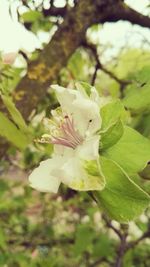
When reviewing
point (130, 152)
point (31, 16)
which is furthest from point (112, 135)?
point (31, 16)

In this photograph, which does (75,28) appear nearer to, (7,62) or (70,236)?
(7,62)

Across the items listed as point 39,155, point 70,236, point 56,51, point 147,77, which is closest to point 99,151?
point 147,77

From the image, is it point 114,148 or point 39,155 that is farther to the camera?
point 39,155

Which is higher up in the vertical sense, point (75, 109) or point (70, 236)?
point (75, 109)

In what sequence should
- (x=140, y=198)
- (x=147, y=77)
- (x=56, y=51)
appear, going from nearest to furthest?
(x=140, y=198), (x=147, y=77), (x=56, y=51)

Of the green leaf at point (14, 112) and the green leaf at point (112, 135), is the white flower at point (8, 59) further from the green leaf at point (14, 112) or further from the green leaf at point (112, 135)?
the green leaf at point (112, 135)

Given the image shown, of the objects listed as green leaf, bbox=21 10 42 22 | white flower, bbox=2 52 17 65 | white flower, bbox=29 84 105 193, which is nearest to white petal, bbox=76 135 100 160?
white flower, bbox=29 84 105 193
